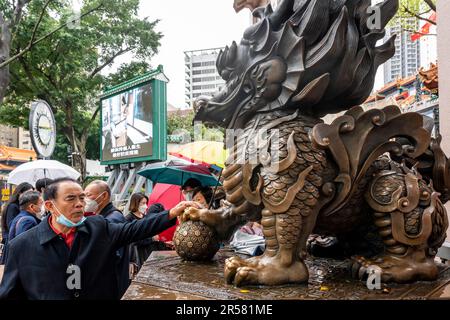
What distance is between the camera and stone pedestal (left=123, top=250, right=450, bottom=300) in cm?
155

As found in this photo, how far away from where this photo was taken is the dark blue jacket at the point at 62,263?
1.92 m

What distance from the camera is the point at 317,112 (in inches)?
83.9

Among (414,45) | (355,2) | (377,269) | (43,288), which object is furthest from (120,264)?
(414,45)

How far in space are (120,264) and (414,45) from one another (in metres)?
11.6

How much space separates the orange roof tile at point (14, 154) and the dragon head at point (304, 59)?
29.2m

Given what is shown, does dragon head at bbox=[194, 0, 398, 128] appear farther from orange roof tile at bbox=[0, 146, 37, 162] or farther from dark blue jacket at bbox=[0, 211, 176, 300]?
orange roof tile at bbox=[0, 146, 37, 162]

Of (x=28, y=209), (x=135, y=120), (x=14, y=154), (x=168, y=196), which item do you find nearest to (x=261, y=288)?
(x=28, y=209)

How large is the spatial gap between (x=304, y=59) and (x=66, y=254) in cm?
148

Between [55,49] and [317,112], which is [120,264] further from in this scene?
[55,49]

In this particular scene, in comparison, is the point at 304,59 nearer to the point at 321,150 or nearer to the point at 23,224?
the point at 321,150

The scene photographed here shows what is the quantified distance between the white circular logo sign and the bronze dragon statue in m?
4.19

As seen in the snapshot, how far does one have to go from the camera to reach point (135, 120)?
11227mm

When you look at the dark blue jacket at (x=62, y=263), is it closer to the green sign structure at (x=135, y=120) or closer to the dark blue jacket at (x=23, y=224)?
the dark blue jacket at (x=23, y=224)

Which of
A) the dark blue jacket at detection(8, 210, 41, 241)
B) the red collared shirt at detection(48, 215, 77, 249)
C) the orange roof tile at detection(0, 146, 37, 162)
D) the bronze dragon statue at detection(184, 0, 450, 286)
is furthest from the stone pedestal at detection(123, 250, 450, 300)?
the orange roof tile at detection(0, 146, 37, 162)
